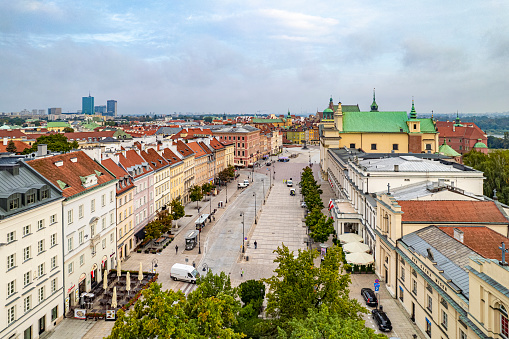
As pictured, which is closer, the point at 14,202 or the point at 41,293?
the point at 14,202

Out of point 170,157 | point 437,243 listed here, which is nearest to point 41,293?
point 437,243

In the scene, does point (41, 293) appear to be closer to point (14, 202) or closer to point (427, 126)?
point (14, 202)

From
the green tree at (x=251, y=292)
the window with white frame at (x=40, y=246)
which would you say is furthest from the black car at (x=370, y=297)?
the window with white frame at (x=40, y=246)

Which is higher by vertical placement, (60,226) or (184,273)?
(60,226)

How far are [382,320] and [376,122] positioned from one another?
85.7 meters

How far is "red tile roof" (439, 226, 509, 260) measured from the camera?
29.6 meters

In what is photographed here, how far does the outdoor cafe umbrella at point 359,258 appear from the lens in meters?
41.7

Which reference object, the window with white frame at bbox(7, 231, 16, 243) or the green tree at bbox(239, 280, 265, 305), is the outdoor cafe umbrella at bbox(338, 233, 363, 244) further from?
the window with white frame at bbox(7, 231, 16, 243)

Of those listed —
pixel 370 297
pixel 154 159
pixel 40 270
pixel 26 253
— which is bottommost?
pixel 370 297

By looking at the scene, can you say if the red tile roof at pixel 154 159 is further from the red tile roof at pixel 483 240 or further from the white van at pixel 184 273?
the red tile roof at pixel 483 240

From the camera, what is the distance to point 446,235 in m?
32.3

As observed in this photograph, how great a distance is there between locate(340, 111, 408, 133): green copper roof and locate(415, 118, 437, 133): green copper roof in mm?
4542

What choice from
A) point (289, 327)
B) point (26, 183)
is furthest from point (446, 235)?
point (26, 183)

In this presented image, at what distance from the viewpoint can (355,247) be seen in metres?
45.7
